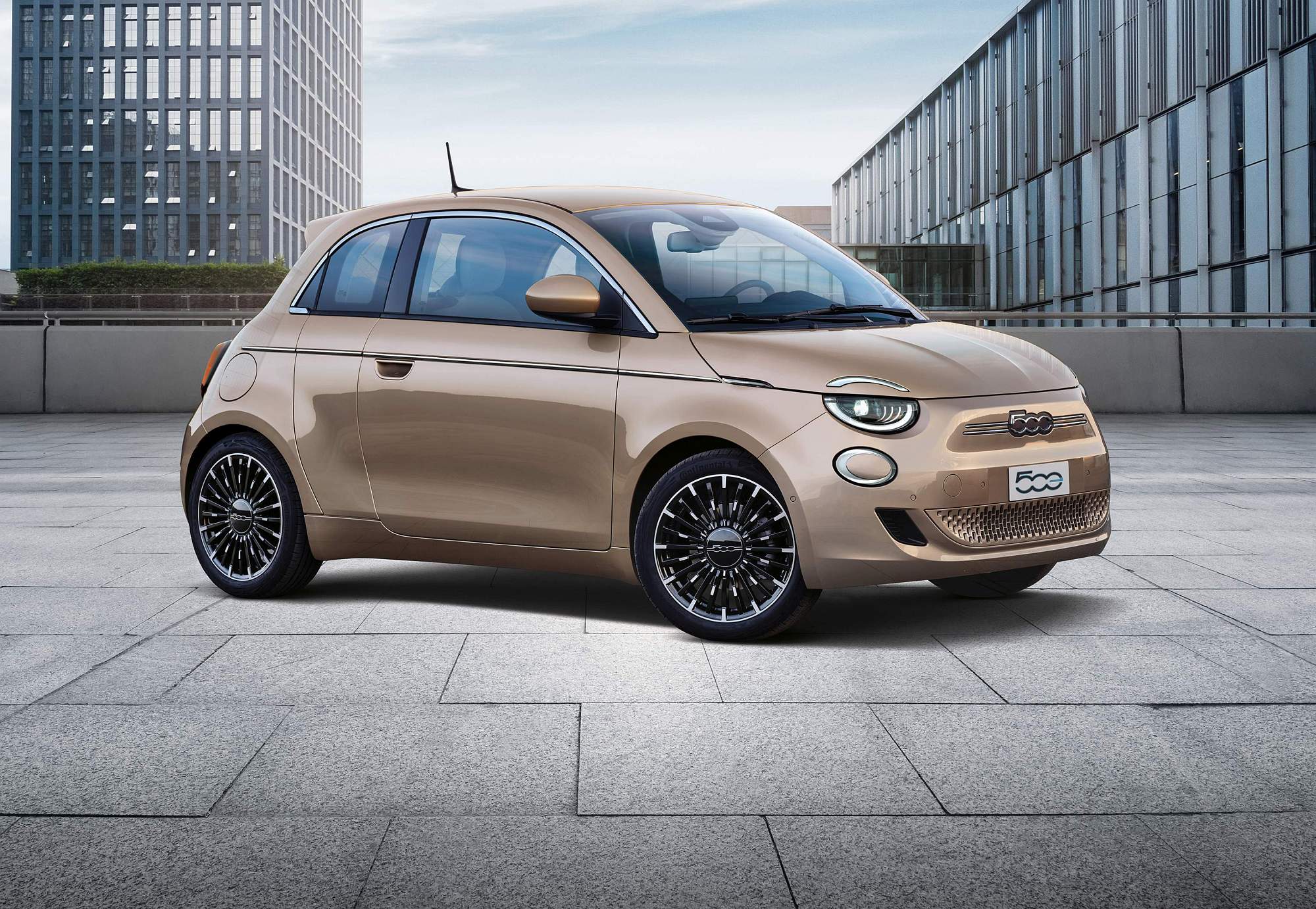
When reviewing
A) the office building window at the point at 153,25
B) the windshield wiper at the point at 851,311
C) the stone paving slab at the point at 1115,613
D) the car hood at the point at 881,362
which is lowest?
the stone paving slab at the point at 1115,613

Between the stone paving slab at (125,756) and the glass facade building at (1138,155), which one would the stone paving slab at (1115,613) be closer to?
the stone paving slab at (125,756)

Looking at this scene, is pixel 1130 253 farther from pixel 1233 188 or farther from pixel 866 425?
pixel 866 425

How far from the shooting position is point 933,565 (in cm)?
470

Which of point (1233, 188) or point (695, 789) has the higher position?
point (1233, 188)

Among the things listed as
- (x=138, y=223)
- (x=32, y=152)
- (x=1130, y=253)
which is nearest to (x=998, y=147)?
(x=1130, y=253)

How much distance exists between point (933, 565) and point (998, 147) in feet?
178

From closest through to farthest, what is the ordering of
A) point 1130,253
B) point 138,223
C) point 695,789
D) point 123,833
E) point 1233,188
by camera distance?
1. point 123,833
2. point 695,789
3. point 1233,188
4. point 1130,253
5. point 138,223

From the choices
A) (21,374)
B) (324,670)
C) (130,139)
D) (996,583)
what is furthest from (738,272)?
(130,139)

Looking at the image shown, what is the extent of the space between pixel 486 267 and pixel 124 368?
15428 millimetres

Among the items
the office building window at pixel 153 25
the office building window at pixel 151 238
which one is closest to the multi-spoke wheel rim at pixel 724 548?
the office building window at pixel 151 238

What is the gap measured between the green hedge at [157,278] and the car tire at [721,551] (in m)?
60.9

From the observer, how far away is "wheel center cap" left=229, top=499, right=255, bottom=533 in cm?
601

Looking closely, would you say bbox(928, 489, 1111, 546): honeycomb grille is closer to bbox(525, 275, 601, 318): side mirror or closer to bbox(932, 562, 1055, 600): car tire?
bbox(932, 562, 1055, 600): car tire

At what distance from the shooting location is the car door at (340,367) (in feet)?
18.7
